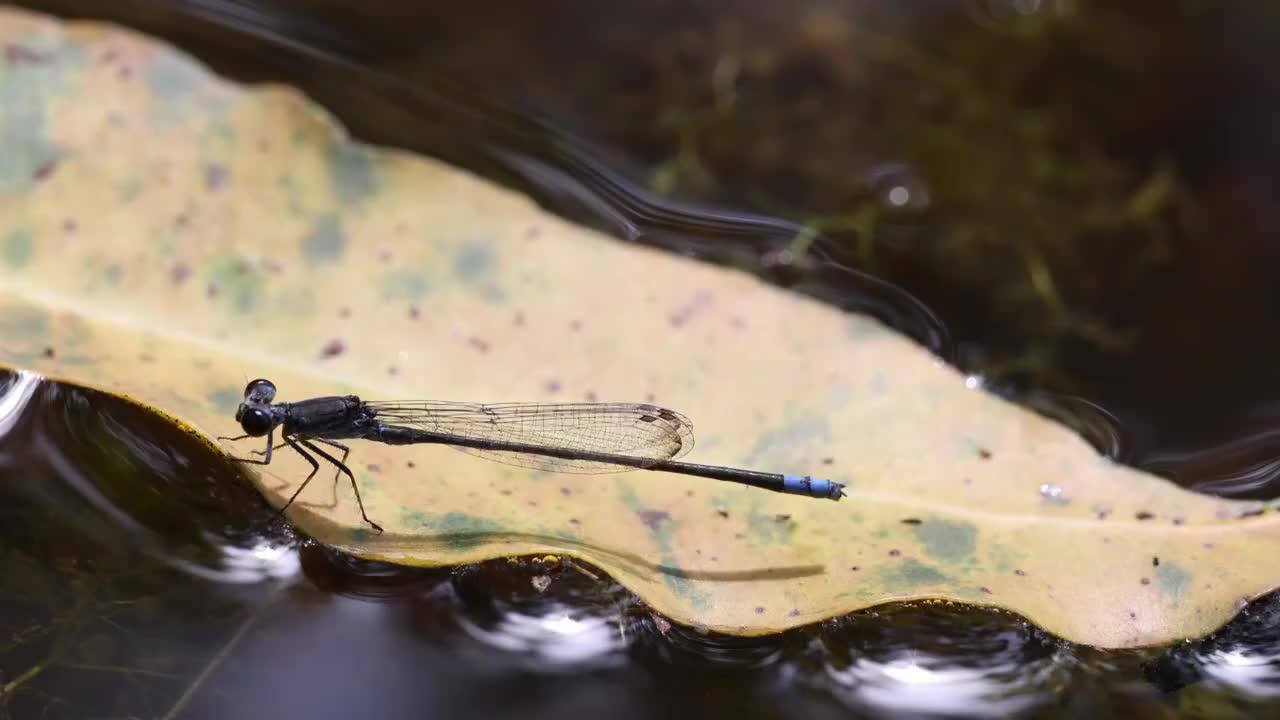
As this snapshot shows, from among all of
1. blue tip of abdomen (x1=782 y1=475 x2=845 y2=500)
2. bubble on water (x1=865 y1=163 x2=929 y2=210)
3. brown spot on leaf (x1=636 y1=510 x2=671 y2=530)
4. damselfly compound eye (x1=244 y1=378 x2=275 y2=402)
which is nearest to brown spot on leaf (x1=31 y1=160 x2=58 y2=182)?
damselfly compound eye (x1=244 y1=378 x2=275 y2=402)

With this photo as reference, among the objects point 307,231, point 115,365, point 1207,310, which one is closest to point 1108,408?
point 1207,310

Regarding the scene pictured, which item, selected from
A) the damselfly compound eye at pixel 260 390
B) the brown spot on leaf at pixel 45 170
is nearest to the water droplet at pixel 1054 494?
the damselfly compound eye at pixel 260 390

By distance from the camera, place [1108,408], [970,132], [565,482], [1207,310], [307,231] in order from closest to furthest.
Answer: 1. [565,482]
2. [307,231]
3. [1108,408]
4. [1207,310]
5. [970,132]

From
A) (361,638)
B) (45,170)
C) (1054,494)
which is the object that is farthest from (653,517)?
(45,170)

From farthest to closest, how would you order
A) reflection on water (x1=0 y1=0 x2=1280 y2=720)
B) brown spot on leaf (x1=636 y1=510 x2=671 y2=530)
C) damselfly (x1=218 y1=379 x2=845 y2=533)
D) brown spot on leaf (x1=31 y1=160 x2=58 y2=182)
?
brown spot on leaf (x1=31 y1=160 x2=58 y2=182), damselfly (x1=218 y1=379 x2=845 y2=533), brown spot on leaf (x1=636 y1=510 x2=671 y2=530), reflection on water (x1=0 y1=0 x2=1280 y2=720)

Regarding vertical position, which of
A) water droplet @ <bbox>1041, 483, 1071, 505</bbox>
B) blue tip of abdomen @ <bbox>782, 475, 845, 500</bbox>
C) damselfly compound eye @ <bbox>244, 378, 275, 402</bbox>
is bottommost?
→ damselfly compound eye @ <bbox>244, 378, 275, 402</bbox>

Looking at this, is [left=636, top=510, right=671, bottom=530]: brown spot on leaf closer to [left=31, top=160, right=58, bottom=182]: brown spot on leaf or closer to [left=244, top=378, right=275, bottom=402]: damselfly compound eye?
[left=244, top=378, right=275, bottom=402]: damselfly compound eye

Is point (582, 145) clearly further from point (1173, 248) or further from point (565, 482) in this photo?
point (1173, 248)
